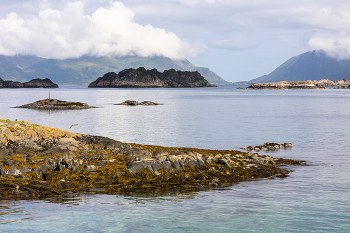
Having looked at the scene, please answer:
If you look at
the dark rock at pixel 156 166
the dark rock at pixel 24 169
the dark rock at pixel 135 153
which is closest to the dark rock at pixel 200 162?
the dark rock at pixel 156 166

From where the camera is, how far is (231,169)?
64.4 feet

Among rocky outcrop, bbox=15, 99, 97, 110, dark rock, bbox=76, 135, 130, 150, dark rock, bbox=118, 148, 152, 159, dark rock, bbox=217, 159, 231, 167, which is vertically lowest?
dark rock, bbox=217, 159, 231, 167

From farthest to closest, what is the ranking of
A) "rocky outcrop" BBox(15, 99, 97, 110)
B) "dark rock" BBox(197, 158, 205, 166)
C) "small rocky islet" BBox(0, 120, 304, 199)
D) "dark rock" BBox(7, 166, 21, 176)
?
1. "rocky outcrop" BBox(15, 99, 97, 110)
2. "dark rock" BBox(197, 158, 205, 166)
3. "dark rock" BBox(7, 166, 21, 176)
4. "small rocky islet" BBox(0, 120, 304, 199)

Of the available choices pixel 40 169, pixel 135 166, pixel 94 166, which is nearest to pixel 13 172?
pixel 40 169

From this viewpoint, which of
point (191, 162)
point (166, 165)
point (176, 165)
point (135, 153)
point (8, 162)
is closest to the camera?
point (8, 162)

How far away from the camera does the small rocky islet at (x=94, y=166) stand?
52.9 ft

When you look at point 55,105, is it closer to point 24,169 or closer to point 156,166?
point 24,169

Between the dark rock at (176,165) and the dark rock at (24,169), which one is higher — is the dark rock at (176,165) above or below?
below

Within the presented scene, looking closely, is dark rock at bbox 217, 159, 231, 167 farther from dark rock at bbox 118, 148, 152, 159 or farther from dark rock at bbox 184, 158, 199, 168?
dark rock at bbox 118, 148, 152, 159

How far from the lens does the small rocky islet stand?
1612 cm

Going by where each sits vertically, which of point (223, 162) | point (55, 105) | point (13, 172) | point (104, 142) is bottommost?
point (223, 162)

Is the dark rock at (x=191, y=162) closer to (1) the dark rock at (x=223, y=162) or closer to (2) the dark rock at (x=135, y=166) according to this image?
(1) the dark rock at (x=223, y=162)

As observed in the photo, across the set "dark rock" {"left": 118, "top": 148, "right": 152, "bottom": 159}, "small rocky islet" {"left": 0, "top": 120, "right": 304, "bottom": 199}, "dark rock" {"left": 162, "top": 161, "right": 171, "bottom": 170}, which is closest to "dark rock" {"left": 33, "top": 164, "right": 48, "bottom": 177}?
"small rocky islet" {"left": 0, "top": 120, "right": 304, "bottom": 199}

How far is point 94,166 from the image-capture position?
18062mm
